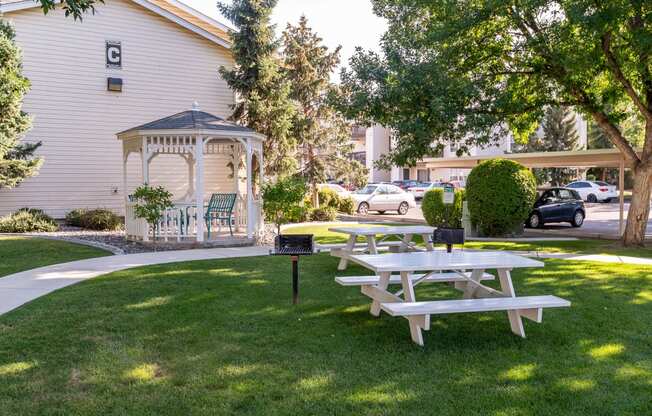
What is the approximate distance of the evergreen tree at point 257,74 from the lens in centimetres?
1798

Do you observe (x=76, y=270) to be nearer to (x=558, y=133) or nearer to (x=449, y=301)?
(x=449, y=301)

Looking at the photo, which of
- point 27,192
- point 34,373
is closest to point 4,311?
point 34,373

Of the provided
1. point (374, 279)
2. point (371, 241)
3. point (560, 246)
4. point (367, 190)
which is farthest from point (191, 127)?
point (367, 190)

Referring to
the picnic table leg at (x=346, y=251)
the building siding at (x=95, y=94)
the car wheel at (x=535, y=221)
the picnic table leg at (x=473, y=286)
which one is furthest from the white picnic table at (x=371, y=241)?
the car wheel at (x=535, y=221)

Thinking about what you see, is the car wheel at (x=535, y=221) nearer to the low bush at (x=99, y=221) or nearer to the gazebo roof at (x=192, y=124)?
the gazebo roof at (x=192, y=124)

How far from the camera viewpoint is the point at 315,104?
21.8m

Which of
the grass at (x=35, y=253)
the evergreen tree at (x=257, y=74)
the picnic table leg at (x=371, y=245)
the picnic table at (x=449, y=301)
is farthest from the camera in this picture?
the evergreen tree at (x=257, y=74)

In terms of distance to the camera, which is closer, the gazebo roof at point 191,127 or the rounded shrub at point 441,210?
the gazebo roof at point 191,127

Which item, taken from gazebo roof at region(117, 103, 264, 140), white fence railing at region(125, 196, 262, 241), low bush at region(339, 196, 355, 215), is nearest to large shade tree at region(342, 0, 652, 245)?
gazebo roof at region(117, 103, 264, 140)

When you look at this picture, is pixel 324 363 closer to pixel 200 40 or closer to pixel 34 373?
pixel 34 373

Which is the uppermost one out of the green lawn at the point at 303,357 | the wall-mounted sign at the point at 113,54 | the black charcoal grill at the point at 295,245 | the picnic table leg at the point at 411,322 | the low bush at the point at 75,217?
the wall-mounted sign at the point at 113,54

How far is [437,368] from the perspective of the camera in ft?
15.4

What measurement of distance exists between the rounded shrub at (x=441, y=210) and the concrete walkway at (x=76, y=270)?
22.3ft

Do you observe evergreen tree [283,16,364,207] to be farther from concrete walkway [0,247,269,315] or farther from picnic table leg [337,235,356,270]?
picnic table leg [337,235,356,270]
